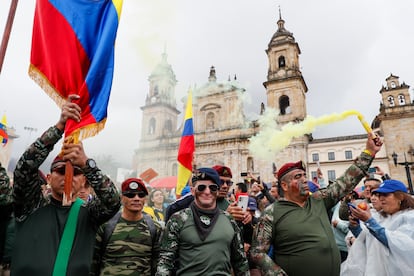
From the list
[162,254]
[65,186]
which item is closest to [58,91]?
[65,186]

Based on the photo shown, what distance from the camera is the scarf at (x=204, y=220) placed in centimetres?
237

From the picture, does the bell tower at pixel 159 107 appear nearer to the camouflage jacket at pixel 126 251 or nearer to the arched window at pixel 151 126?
the arched window at pixel 151 126

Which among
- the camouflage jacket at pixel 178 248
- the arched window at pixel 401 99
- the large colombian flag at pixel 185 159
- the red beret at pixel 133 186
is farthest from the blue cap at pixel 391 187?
the arched window at pixel 401 99

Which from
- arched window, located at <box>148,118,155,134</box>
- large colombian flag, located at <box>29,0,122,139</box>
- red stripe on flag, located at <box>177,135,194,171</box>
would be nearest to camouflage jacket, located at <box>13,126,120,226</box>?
large colombian flag, located at <box>29,0,122,139</box>

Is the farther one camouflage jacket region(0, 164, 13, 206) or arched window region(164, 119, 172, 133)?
arched window region(164, 119, 172, 133)

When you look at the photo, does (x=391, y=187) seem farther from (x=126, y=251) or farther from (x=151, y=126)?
(x=151, y=126)

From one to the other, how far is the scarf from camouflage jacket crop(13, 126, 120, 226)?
31.1 inches

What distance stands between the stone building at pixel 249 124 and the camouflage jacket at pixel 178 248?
76.9 ft

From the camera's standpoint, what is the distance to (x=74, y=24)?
2844 millimetres

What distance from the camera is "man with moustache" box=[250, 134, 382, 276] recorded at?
2.43 meters

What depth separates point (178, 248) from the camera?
93.9 inches

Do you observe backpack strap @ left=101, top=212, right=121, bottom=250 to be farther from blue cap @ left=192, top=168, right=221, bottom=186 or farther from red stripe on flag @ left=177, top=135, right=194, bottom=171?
red stripe on flag @ left=177, top=135, right=194, bottom=171

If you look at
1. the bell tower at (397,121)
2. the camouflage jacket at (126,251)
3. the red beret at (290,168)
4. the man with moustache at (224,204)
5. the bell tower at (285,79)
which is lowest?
the camouflage jacket at (126,251)

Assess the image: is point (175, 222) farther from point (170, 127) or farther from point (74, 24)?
point (170, 127)
